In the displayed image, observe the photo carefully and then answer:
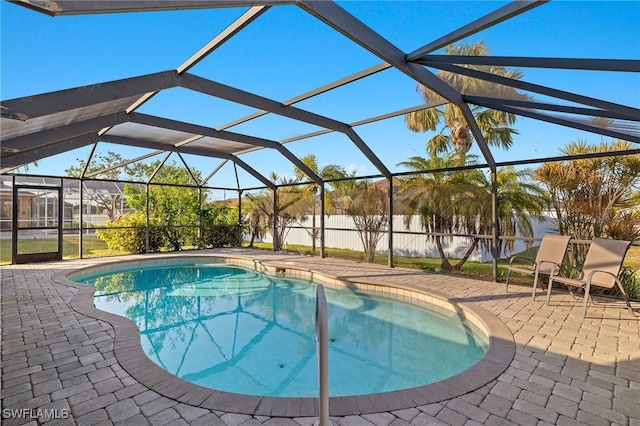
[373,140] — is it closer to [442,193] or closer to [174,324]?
[442,193]

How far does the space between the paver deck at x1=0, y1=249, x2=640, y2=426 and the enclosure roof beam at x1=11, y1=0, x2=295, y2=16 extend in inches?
112

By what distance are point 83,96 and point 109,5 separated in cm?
227

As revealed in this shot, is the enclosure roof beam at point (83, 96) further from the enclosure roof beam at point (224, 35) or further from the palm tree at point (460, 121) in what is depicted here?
the palm tree at point (460, 121)

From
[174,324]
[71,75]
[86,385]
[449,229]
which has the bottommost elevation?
[174,324]

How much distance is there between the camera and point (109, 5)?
87.4 inches

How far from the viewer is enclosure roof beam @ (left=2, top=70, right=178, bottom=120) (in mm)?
3096

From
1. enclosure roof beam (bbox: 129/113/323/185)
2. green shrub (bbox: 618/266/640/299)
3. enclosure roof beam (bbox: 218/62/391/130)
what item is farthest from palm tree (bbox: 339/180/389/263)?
green shrub (bbox: 618/266/640/299)

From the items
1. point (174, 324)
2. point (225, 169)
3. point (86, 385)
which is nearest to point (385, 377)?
point (86, 385)

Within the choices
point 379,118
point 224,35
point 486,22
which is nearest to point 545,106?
point 486,22

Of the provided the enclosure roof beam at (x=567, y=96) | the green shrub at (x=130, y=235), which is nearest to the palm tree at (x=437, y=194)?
the enclosure roof beam at (x=567, y=96)

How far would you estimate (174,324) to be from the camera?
6.21 metres

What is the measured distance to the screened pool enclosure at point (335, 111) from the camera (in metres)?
3.98

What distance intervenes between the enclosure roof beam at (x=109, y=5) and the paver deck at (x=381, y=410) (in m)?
2.84

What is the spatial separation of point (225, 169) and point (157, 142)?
414 cm
